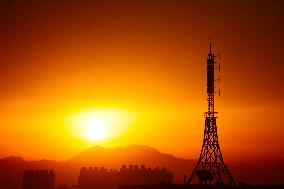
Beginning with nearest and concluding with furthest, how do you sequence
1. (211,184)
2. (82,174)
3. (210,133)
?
(211,184) → (210,133) → (82,174)

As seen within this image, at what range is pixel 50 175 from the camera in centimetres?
15712

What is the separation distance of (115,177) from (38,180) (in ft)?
87.2

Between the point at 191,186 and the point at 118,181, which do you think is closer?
the point at 191,186

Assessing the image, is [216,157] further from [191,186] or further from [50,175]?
[50,175]

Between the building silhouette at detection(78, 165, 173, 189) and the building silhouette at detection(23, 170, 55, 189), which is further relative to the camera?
the building silhouette at detection(23, 170, 55, 189)

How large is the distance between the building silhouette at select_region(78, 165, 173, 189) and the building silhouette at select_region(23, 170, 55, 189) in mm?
11682

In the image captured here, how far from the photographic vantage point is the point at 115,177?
15900 cm

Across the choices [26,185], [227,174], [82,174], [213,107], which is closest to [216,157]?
[227,174]

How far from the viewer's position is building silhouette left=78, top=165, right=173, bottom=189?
14750cm

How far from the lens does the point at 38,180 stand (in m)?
155

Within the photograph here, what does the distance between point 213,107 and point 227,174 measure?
30.9 ft

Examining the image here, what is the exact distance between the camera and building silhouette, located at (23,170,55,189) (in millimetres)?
152875

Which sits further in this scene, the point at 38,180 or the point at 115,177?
the point at 115,177

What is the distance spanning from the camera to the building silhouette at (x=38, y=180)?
15288 centimetres
